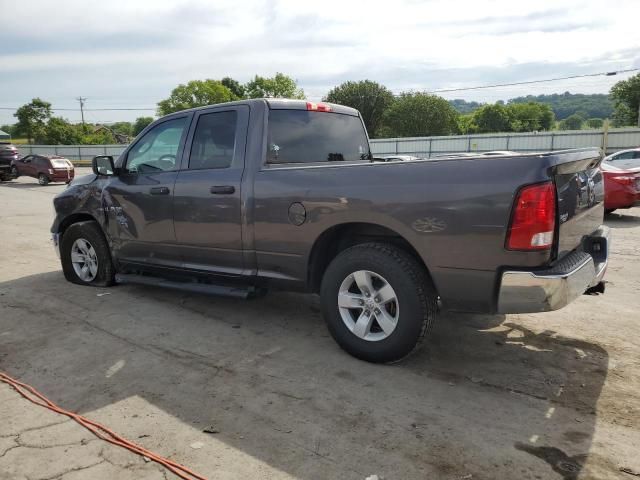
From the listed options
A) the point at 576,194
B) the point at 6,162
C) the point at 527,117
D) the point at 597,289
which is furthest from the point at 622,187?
the point at 527,117

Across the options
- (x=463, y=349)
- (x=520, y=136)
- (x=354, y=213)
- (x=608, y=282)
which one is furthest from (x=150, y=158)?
(x=520, y=136)

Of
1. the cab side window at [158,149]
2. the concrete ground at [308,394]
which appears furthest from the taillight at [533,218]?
the cab side window at [158,149]

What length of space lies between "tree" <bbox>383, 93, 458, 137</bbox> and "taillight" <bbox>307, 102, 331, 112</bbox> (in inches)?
2686

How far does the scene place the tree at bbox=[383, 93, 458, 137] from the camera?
71062 millimetres

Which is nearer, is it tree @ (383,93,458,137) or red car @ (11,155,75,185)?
red car @ (11,155,75,185)

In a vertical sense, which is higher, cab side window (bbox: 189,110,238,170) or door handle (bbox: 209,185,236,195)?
cab side window (bbox: 189,110,238,170)

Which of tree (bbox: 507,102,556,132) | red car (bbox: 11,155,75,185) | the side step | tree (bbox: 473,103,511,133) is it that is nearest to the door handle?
the side step

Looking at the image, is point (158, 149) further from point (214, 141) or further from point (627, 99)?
point (627, 99)

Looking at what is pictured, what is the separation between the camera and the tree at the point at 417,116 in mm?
71062

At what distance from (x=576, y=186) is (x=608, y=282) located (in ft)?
9.89

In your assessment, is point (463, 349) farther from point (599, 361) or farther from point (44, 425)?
point (44, 425)

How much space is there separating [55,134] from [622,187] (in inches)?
3187

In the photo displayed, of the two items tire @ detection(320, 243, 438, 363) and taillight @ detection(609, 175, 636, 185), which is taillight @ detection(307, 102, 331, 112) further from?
taillight @ detection(609, 175, 636, 185)

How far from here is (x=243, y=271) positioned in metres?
4.40
